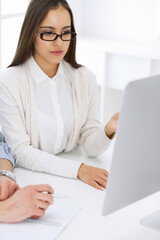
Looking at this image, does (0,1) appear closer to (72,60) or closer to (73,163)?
(72,60)

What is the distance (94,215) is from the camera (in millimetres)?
1354

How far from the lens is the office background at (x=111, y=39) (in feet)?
10.8

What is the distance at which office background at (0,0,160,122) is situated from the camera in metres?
3.28

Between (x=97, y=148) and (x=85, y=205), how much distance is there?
15.7 inches

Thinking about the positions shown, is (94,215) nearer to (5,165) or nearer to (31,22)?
(5,165)

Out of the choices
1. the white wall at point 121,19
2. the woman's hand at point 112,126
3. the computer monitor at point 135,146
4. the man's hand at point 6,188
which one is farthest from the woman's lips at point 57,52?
A: the white wall at point 121,19

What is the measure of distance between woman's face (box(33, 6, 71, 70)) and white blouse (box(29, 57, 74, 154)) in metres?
0.07

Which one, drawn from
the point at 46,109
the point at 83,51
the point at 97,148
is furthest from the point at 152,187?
the point at 83,51

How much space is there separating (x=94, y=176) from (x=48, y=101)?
43cm

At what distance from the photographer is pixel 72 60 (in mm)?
1965

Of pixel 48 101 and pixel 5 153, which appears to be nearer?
pixel 5 153

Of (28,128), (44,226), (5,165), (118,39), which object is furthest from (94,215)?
(118,39)

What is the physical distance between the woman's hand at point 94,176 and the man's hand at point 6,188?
0.89 feet

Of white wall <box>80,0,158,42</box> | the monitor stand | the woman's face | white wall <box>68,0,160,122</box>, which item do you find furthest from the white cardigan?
white wall <box>80,0,158,42</box>
